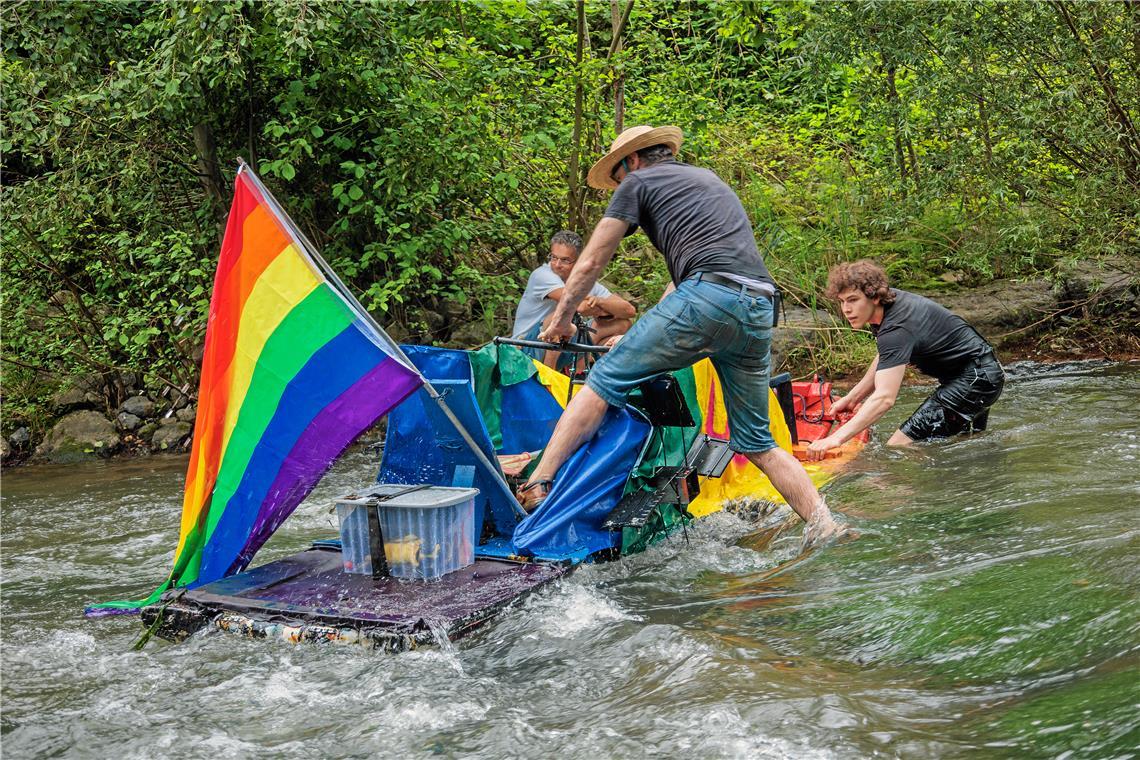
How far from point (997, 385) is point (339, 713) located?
16.0 feet

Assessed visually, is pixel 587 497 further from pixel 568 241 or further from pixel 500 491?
pixel 568 241

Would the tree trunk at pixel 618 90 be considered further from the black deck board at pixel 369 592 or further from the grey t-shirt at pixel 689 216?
the black deck board at pixel 369 592

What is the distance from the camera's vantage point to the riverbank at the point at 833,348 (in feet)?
34.0

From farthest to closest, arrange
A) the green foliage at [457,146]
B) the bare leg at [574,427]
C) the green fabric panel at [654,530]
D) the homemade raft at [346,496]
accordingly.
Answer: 1. the green foliage at [457,146]
2. the green fabric panel at [654,530]
3. the bare leg at [574,427]
4. the homemade raft at [346,496]

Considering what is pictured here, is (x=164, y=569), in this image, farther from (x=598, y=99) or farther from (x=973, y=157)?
(x=973, y=157)

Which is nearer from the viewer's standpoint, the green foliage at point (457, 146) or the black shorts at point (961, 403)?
the black shorts at point (961, 403)

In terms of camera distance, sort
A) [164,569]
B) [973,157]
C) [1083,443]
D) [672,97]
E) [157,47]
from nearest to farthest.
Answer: [164,569]
[1083,443]
[157,47]
[973,157]
[672,97]

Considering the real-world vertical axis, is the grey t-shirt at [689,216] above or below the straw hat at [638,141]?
below

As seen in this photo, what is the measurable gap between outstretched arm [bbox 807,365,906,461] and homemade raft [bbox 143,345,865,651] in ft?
1.08

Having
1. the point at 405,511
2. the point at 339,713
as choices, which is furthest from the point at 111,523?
the point at 339,713

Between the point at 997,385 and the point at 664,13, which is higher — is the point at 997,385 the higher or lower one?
the lower one

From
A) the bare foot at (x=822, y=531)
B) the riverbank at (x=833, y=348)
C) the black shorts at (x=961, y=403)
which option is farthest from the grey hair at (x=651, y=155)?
the riverbank at (x=833, y=348)

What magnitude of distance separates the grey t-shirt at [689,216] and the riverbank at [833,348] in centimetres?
571

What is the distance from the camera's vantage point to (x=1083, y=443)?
643cm
